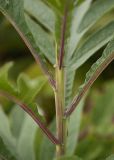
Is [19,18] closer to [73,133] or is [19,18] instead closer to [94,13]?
[94,13]

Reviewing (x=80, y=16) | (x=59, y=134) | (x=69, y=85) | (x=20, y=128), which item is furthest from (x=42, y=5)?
(x=20, y=128)

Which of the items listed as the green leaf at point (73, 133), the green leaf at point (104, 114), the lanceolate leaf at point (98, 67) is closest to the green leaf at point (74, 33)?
the lanceolate leaf at point (98, 67)

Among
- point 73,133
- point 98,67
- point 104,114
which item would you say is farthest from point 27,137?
point 104,114

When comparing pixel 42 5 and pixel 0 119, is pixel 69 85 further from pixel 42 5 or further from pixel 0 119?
pixel 0 119

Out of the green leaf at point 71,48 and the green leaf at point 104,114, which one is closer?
the green leaf at point 71,48

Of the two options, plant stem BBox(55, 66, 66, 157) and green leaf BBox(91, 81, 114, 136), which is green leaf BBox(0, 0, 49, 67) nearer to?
plant stem BBox(55, 66, 66, 157)

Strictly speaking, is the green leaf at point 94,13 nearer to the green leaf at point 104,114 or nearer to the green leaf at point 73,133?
the green leaf at point 73,133
